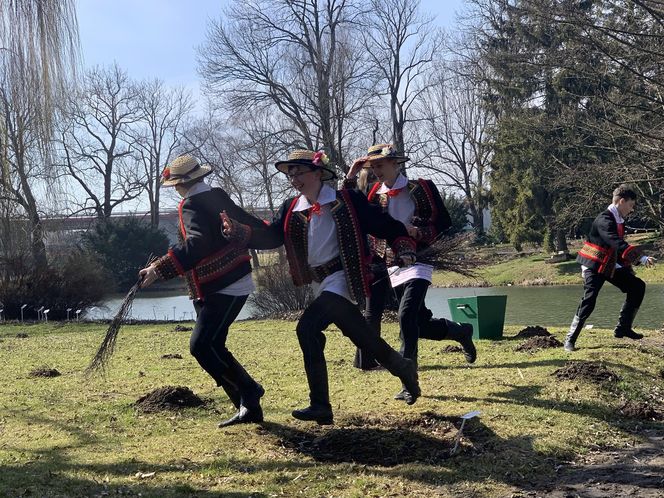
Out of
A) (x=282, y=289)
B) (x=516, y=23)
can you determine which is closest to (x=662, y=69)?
(x=516, y=23)

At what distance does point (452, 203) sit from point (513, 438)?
130ft

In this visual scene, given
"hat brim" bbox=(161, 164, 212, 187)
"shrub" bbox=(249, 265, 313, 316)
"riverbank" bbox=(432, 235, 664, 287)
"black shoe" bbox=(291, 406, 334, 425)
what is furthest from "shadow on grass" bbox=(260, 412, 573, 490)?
"riverbank" bbox=(432, 235, 664, 287)

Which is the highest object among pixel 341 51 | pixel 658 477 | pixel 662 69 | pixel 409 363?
pixel 341 51

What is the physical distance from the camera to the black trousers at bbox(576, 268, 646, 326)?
8.84m

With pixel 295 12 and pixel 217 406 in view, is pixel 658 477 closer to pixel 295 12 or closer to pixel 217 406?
pixel 217 406

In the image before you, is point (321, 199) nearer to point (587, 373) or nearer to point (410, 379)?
point (410, 379)

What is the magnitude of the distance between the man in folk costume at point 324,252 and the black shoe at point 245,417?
456 mm

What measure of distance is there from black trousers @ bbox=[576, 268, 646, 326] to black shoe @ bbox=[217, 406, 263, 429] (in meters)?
4.56

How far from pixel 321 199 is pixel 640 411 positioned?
2.92 metres

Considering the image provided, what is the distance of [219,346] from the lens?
5.56 metres

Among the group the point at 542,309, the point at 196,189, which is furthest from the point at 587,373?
the point at 542,309

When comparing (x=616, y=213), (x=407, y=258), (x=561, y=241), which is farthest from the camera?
(x=561, y=241)

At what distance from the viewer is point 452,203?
4419 centimetres

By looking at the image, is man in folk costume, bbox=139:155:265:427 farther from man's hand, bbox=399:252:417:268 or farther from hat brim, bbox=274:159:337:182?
man's hand, bbox=399:252:417:268
